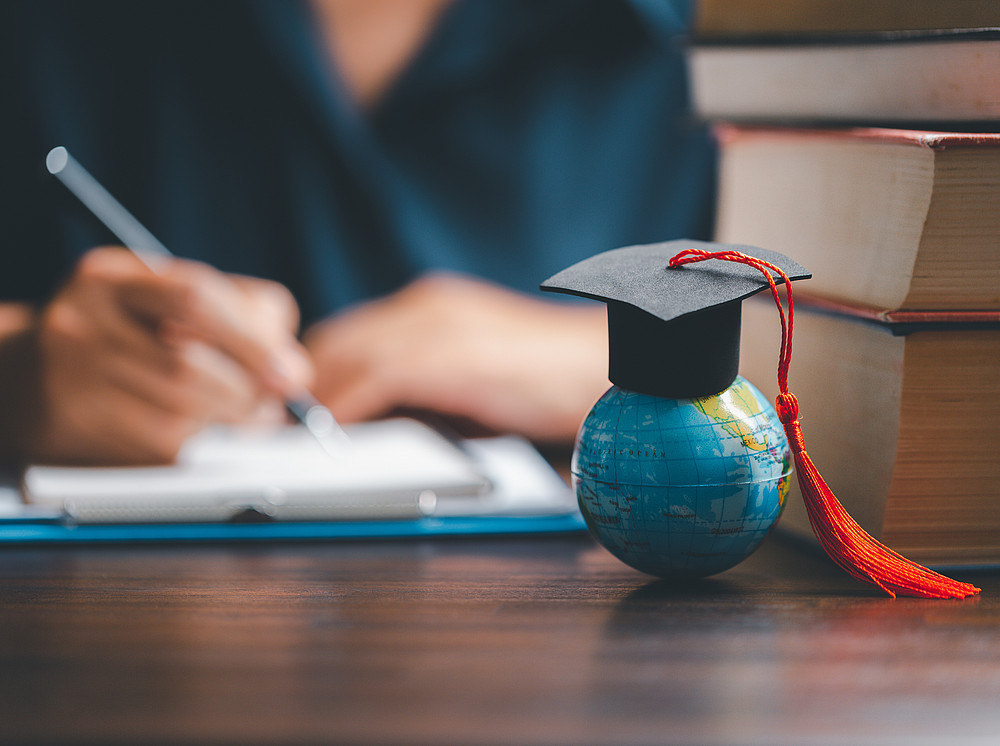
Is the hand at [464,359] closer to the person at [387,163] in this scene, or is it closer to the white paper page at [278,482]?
the person at [387,163]

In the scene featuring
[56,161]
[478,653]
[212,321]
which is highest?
[56,161]

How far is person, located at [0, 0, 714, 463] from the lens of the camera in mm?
1079

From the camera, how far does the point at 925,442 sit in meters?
0.44

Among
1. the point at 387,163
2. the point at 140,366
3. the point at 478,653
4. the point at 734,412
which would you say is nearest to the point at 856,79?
the point at 734,412

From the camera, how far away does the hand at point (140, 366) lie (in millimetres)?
713

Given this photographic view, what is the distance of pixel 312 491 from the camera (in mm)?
543

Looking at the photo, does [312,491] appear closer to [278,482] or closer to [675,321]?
[278,482]

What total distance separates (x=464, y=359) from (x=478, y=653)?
69 cm

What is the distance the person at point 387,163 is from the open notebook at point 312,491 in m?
0.34

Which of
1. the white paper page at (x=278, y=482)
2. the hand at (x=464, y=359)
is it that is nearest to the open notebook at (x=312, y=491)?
the white paper page at (x=278, y=482)

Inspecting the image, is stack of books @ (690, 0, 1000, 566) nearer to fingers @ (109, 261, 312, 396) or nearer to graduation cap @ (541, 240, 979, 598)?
graduation cap @ (541, 240, 979, 598)

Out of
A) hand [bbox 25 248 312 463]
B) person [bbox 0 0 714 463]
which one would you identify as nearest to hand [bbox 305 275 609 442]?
person [bbox 0 0 714 463]

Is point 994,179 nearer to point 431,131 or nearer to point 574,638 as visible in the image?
point 574,638

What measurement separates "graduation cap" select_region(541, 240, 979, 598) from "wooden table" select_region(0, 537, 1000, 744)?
2cm
